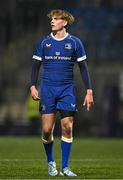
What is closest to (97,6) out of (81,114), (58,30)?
(81,114)

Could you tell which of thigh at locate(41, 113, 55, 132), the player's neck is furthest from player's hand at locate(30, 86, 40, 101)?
A: the player's neck

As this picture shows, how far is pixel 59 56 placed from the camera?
12.5 meters

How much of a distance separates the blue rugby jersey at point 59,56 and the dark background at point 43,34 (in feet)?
126

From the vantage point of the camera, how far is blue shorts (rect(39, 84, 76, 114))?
41.0 feet

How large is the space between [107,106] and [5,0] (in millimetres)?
19988

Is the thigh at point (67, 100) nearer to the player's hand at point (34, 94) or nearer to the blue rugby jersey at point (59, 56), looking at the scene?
the blue rugby jersey at point (59, 56)

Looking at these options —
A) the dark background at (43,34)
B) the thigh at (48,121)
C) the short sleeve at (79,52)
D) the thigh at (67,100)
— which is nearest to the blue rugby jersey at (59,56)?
the short sleeve at (79,52)

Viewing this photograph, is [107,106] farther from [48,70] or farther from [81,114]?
[48,70]

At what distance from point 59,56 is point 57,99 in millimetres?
589

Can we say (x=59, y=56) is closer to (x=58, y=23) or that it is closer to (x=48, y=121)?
(x=58, y=23)

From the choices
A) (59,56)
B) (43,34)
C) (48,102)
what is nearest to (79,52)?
(59,56)

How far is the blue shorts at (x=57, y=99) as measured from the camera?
12.5 meters

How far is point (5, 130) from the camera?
42094mm

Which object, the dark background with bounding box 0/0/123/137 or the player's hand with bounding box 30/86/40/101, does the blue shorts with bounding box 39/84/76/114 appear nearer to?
the player's hand with bounding box 30/86/40/101
